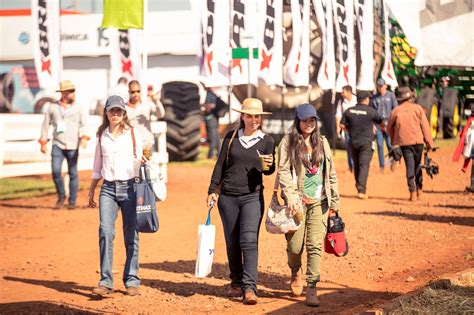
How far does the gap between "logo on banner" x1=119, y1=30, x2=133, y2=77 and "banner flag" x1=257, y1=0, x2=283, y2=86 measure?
2.98 meters

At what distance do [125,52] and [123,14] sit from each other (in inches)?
Answer: 228

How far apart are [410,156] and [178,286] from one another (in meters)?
7.84

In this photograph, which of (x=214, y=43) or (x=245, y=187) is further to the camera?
(x=214, y=43)

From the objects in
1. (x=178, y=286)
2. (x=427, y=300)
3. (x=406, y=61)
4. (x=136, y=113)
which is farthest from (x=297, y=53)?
(x=427, y=300)

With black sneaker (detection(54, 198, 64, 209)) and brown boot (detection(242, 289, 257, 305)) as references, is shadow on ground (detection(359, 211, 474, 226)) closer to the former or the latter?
black sneaker (detection(54, 198, 64, 209))

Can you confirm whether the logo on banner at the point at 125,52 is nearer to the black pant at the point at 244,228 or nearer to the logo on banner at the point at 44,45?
the logo on banner at the point at 44,45

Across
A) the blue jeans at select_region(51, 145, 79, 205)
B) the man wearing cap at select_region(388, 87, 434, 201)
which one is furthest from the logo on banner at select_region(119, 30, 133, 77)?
the man wearing cap at select_region(388, 87, 434, 201)

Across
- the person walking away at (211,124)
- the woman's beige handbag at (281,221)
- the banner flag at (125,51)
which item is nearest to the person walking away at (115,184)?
the woman's beige handbag at (281,221)

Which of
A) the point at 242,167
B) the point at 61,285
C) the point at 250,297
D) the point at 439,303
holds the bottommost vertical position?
the point at 61,285

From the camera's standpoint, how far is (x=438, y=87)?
32.8 meters

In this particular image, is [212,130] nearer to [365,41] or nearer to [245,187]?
[365,41]

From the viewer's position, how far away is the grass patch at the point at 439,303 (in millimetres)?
8203

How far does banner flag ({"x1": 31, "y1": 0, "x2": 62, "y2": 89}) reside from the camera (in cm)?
2220

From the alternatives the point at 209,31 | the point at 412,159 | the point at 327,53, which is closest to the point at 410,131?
the point at 412,159
